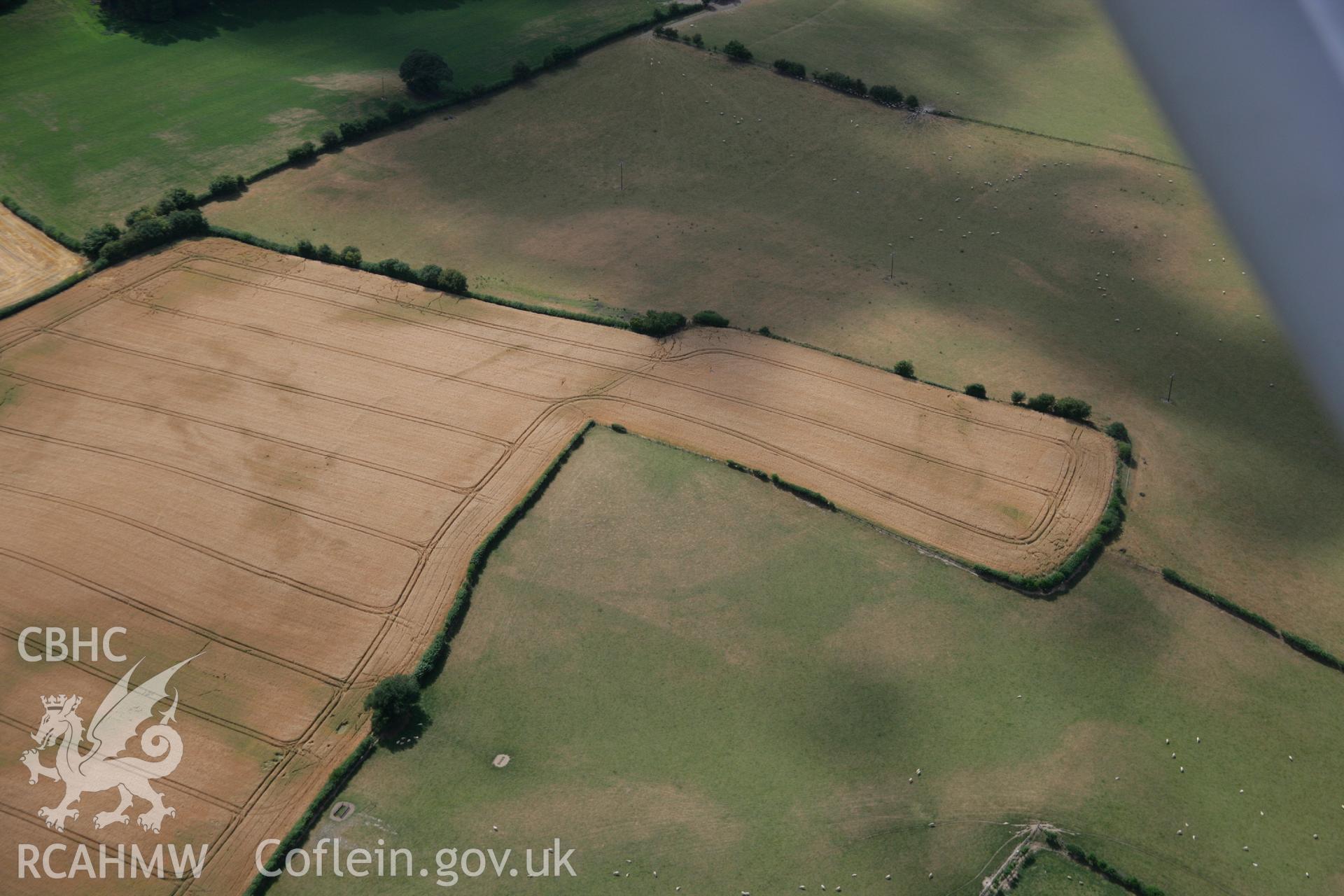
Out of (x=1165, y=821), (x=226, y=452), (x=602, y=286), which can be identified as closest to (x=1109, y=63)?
(x=602, y=286)

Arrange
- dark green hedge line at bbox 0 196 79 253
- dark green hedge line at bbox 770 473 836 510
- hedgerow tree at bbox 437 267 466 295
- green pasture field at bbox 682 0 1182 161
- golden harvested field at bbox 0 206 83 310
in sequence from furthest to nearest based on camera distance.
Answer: green pasture field at bbox 682 0 1182 161, dark green hedge line at bbox 0 196 79 253, golden harvested field at bbox 0 206 83 310, hedgerow tree at bbox 437 267 466 295, dark green hedge line at bbox 770 473 836 510

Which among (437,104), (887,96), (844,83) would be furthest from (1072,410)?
(437,104)

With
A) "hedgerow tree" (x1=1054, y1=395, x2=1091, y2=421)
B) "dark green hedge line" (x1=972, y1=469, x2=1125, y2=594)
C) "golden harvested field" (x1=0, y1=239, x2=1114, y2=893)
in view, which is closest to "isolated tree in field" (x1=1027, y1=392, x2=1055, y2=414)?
"hedgerow tree" (x1=1054, y1=395, x2=1091, y2=421)

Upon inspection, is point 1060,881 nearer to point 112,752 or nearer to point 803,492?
point 803,492

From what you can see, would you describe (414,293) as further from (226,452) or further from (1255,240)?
(1255,240)

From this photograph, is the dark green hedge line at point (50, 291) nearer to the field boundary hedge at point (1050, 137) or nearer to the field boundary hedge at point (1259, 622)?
the field boundary hedge at point (1050, 137)

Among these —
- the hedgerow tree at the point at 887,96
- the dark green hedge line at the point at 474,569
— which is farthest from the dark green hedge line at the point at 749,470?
the hedgerow tree at the point at 887,96

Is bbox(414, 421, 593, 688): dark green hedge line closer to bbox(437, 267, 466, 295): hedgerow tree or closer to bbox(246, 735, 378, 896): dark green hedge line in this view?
bbox(246, 735, 378, 896): dark green hedge line
